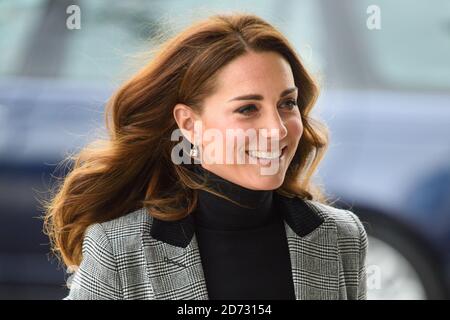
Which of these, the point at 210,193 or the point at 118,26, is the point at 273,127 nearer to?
the point at 210,193

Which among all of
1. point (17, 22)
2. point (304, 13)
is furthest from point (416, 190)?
point (17, 22)

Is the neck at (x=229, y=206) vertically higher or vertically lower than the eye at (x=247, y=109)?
lower

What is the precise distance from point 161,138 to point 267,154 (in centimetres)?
32

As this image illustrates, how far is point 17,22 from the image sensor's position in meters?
3.99

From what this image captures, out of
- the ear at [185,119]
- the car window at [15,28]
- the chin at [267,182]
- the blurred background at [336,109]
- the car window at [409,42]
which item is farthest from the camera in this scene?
the car window at [15,28]

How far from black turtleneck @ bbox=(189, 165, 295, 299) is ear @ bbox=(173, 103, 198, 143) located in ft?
0.28

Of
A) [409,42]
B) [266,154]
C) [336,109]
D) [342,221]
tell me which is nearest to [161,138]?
[266,154]

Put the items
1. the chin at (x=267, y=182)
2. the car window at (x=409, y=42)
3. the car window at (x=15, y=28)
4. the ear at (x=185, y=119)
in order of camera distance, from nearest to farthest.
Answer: the chin at (x=267, y=182) → the ear at (x=185, y=119) → the car window at (x=409, y=42) → the car window at (x=15, y=28)

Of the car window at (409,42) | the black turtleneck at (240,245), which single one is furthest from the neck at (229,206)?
the car window at (409,42)

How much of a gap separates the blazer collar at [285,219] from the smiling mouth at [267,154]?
18cm

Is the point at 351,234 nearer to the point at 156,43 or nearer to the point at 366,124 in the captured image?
the point at 156,43

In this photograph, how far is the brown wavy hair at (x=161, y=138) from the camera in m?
2.27

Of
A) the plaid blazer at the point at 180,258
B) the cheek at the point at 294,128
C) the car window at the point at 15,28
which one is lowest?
the plaid blazer at the point at 180,258

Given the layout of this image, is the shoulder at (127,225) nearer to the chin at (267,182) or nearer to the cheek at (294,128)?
the chin at (267,182)
